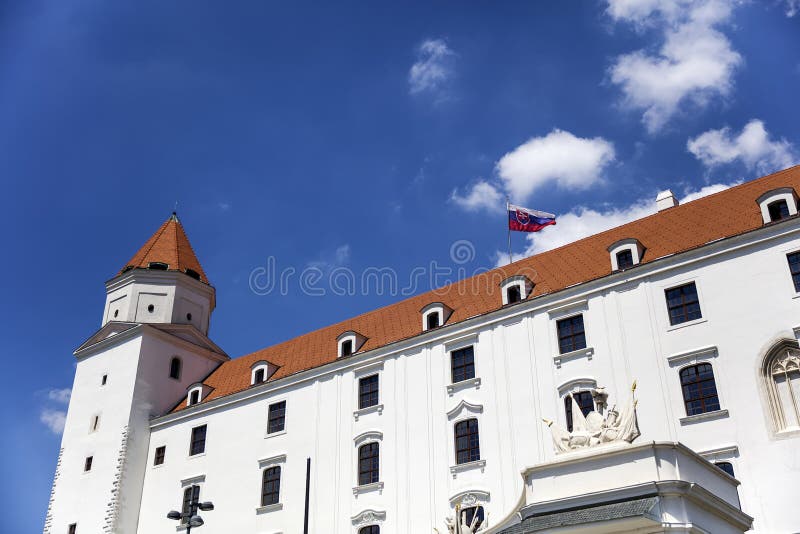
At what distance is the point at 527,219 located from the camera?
3262 cm

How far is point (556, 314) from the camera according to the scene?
2738 cm

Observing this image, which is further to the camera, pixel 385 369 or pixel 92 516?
pixel 92 516

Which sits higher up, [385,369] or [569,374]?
[385,369]

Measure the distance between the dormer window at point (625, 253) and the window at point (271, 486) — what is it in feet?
50.3

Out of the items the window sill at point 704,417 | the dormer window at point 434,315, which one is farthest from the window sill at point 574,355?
the dormer window at point 434,315

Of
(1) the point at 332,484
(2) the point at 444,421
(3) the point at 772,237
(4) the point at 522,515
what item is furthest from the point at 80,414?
(3) the point at 772,237

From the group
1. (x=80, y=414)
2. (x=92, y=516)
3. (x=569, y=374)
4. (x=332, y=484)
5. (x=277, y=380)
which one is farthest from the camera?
(x=80, y=414)

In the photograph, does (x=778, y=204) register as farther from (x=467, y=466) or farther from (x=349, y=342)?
(x=349, y=342)

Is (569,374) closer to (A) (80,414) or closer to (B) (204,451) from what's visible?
(B) (204,451)

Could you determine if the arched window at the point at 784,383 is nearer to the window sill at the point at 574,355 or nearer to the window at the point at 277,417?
the window sill at the point at 574,355

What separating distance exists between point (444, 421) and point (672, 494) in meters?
13.1

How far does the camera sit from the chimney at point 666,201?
101ft

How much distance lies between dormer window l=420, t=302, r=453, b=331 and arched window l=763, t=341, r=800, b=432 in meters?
11.9

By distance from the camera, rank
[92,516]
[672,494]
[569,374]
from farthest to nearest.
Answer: [92,516], [569,374], [672,494]
